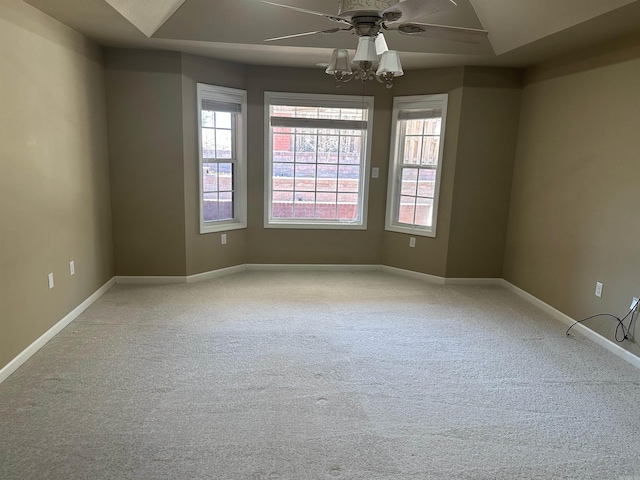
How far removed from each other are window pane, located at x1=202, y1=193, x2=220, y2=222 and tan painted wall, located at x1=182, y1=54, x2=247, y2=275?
0.14m

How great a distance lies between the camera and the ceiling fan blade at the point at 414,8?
189cm

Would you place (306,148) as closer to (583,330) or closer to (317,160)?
(317,160)

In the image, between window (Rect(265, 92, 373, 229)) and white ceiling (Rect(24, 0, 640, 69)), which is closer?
white ceiling (Rect(24, 0, 640, 69))

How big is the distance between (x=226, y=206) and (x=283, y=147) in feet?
3.14

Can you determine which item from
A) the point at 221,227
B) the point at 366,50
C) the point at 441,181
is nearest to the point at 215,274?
the point at 221,227

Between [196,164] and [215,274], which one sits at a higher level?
[196,164]

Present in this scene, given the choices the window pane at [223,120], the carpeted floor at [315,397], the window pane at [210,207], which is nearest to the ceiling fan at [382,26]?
the carpeted floor at [315,397]

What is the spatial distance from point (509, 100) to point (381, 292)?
2.45 meters

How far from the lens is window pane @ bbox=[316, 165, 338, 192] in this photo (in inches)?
213

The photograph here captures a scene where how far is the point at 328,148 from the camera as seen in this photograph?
5.36m

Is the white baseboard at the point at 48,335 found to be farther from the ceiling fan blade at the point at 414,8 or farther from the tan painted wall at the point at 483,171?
the tan painted wall at the point at 483,171

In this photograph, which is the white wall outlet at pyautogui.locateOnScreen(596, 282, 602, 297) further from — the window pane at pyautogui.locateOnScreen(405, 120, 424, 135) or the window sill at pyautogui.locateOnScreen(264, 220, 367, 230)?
the window sill at pyautogui.locateOnScreen(264, 220, 367, 230)

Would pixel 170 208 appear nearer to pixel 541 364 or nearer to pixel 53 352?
pixel 53 352

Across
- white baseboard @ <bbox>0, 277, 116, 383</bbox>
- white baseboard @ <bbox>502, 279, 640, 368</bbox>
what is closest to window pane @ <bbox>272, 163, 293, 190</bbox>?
white baseboard @ <bbox>0, 277, 116, 383</bbox>
